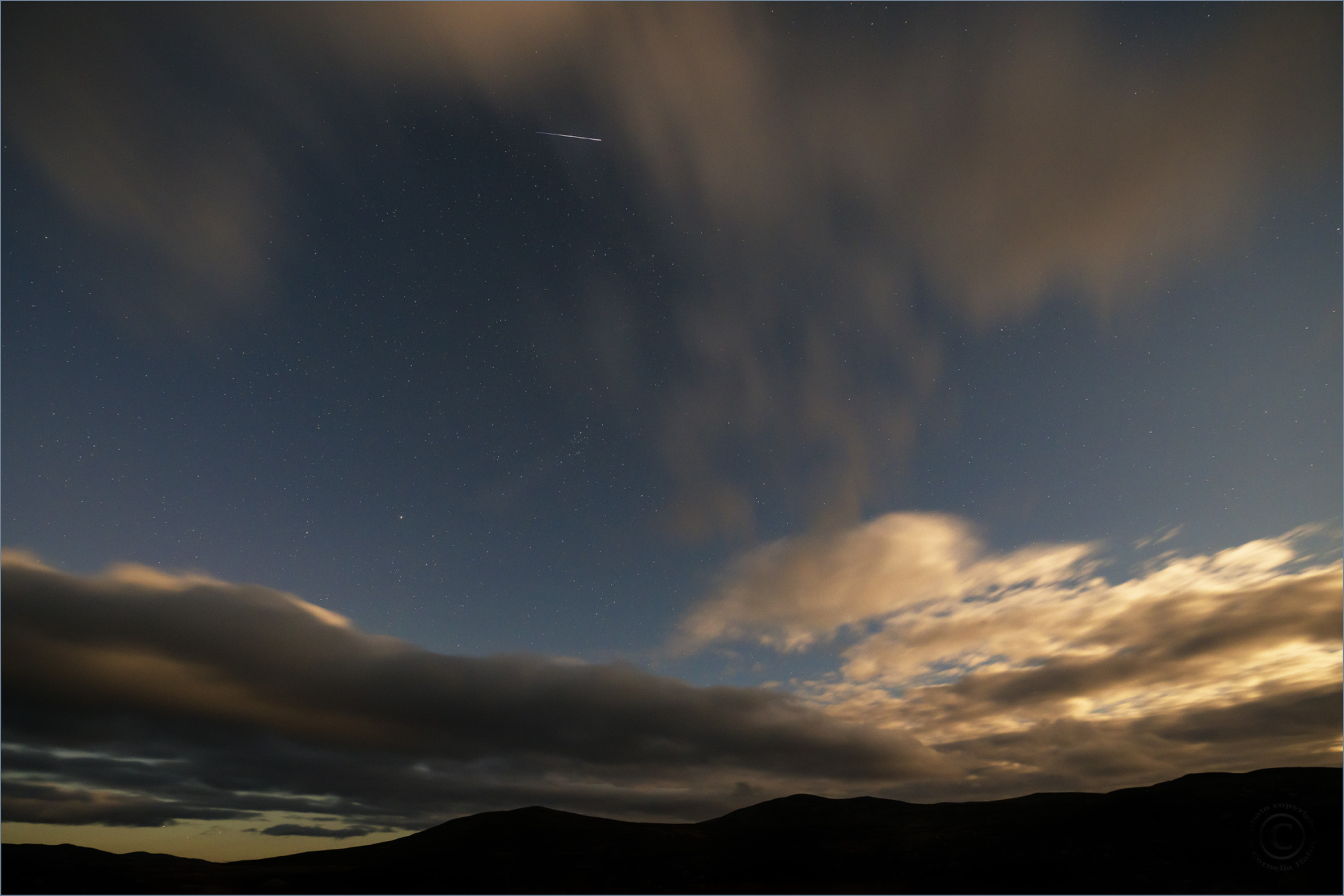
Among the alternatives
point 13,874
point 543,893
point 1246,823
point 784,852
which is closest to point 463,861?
point 543,893

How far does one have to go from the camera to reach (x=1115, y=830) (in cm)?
15038

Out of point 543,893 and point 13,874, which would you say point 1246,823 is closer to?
point 543,893

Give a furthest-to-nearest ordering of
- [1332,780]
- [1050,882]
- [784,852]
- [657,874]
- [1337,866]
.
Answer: [784,852] < [657,874] < [1332,780] < [1050,882] < [1337,866]

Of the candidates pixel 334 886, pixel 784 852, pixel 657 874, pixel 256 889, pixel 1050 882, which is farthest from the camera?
pixel 784 852

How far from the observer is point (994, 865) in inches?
5659

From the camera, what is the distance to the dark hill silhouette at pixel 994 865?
12375cm

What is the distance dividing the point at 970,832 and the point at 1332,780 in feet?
300

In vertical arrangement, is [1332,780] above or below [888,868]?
above

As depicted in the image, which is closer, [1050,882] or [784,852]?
[1050,882]

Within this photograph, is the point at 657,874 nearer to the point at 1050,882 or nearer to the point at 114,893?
the point at 1050,882

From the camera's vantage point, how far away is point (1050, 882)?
127m

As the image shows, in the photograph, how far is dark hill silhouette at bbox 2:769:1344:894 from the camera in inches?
4872

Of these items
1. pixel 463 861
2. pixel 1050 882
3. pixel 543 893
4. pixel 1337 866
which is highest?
pixel 1337 866

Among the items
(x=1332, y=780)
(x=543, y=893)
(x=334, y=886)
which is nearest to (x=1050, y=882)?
(x=1332, y=780)
